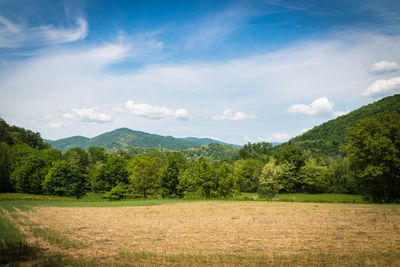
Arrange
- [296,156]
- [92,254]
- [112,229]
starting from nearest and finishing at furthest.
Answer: [92,254], [112,229], [296,156]

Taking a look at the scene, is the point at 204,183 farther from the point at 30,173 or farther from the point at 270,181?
the point at 30,173

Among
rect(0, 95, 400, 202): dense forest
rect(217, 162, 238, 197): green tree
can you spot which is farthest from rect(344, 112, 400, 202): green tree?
rect(217, 162, 238, 197): green tree

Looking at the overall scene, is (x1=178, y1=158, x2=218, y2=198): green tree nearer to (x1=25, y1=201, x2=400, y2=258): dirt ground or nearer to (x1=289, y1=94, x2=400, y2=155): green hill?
(x1=25, y1=201, x2=400, y2=258): dirt ground

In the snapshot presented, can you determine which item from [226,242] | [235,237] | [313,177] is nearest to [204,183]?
[235,237]

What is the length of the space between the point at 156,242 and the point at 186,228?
612cm

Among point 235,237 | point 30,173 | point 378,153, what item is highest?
point 378,153

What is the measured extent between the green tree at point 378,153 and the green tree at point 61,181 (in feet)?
203

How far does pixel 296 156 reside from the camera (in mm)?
90250

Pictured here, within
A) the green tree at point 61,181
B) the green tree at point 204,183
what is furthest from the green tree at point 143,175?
the green tree at point 61,181

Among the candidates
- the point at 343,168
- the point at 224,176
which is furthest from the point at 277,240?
the point at 343,168

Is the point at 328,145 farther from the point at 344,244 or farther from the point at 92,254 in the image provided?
the point at 92,254

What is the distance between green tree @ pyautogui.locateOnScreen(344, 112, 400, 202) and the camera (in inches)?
1503

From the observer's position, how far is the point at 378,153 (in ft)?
125

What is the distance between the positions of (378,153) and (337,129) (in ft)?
465
